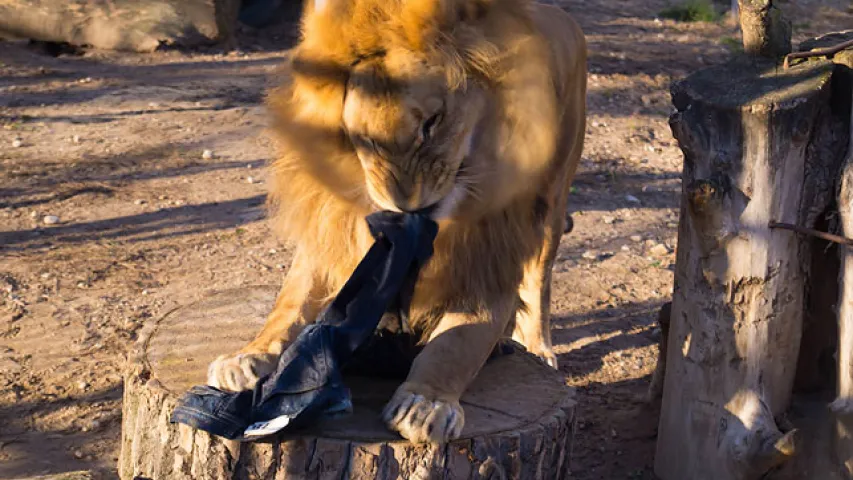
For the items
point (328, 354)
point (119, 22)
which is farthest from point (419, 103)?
point (119, 22)

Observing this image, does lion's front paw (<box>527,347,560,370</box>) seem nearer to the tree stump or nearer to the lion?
the tree stump

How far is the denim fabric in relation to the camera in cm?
290

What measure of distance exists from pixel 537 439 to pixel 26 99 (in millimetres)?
5811

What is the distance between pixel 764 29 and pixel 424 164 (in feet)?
4.39

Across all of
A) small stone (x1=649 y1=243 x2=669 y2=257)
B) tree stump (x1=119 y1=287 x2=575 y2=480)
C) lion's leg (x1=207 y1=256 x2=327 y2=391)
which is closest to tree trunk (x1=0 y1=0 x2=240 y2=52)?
small stone (x1=649 y1=243 x2=669 y2=257)

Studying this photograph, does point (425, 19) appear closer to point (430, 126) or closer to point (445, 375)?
point (430, 126)

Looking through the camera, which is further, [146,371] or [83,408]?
[83,408]


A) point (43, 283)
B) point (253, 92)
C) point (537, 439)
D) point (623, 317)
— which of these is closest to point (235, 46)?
point (253, 92)

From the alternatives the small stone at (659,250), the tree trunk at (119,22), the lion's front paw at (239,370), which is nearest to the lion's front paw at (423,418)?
the lion's front paw at (239,370)

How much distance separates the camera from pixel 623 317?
538 cm

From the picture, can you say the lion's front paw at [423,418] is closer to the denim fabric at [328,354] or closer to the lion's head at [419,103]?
the denim fabric at [328,354]

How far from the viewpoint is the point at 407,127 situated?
278 cm

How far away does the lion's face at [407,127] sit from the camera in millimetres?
2779

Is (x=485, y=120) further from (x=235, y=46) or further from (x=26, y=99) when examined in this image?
(x=235, y=46)
